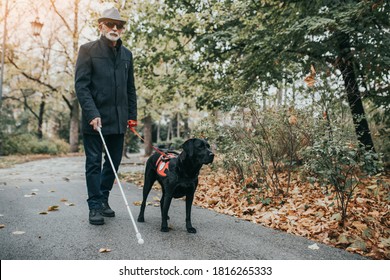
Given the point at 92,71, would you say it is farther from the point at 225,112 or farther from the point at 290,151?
the point at 290,151

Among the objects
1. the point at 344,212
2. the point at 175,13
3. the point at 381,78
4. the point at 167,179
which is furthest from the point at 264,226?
the point at 175,13

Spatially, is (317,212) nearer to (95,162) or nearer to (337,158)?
(337,158)

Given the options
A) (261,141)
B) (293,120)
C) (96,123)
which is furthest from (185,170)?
(261,141)

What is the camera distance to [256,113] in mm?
5684

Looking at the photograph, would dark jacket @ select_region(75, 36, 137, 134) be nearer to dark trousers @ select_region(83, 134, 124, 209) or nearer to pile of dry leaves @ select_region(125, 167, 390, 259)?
dark trousers @ select_region(83, 134, 124, 209)

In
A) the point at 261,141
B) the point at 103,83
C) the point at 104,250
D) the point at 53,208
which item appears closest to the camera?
the point at 104,250

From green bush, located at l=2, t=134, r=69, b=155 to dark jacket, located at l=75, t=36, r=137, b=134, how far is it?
18.9 meters

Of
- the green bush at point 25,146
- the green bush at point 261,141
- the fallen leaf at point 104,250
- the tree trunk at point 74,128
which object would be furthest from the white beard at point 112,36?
the tree trunk at point 74,128

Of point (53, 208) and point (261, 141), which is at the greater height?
point (261, 141)

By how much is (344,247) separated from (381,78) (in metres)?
4.68

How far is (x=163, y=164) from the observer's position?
3814mm

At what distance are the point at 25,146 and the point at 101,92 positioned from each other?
797 inches

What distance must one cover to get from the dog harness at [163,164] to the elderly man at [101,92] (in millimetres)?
609

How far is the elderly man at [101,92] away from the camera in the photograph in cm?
380
